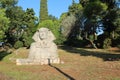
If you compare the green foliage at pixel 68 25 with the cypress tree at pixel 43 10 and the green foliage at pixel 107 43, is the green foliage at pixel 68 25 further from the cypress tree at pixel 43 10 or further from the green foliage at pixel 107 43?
the green foliage at pixel 107 43

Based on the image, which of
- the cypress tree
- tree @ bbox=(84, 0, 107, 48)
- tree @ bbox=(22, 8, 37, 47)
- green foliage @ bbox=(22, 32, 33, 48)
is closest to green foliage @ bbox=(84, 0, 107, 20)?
tree @ bbox=(84, 0, 107, 48)

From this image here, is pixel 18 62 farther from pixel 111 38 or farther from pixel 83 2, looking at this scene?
pixel 83 2

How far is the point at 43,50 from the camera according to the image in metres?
26.3

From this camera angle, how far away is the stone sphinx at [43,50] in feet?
83.0

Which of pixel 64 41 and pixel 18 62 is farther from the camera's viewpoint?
pixel 64 41

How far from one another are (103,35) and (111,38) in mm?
1862

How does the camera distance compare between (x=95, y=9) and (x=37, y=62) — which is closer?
(x=37, y=62)

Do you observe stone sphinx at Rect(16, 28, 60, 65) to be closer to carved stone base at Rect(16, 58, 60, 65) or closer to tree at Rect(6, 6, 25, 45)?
carved stone base at Rect(16, 58, 60, 65)

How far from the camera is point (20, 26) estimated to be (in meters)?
56.9

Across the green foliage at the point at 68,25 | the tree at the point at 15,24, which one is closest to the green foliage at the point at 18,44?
the tree at the point at 15,24

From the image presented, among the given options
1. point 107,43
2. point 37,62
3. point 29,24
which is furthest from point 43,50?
point 29,24

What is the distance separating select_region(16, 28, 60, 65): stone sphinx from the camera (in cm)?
2531

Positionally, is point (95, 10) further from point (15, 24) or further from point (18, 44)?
point (15, 24)

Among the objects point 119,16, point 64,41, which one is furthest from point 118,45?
point 64,41
